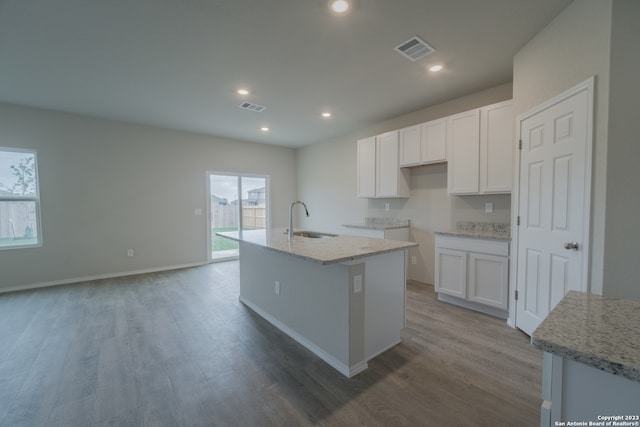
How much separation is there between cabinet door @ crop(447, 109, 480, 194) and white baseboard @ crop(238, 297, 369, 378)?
99.9 inches

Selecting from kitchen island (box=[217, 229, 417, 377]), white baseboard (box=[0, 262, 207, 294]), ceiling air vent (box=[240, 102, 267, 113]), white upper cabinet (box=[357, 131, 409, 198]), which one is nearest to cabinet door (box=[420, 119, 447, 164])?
white upper cabinet (box=[357, 131, 409, 198])

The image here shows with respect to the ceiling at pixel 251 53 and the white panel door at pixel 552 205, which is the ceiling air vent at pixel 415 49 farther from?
the white panel door at pixel 552 205

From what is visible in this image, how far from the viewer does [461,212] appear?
3719mm

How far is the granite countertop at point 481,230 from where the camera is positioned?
314 centimetres

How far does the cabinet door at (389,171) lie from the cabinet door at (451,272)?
121 cm

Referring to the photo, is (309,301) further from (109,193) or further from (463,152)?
(109,193)

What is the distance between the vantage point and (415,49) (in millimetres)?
2525

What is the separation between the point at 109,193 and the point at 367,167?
454cm

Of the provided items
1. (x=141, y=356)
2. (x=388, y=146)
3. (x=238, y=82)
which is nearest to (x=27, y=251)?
(x=141, y=356)

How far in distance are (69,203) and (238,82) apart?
11.7ft

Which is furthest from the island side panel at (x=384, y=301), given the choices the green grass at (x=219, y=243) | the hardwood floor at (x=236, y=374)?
the green grass at (x=219, y=243)

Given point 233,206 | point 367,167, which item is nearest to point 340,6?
point 367,167

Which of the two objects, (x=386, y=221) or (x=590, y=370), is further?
(x=386, y=221)

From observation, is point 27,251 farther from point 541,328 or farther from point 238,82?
point 541,328
